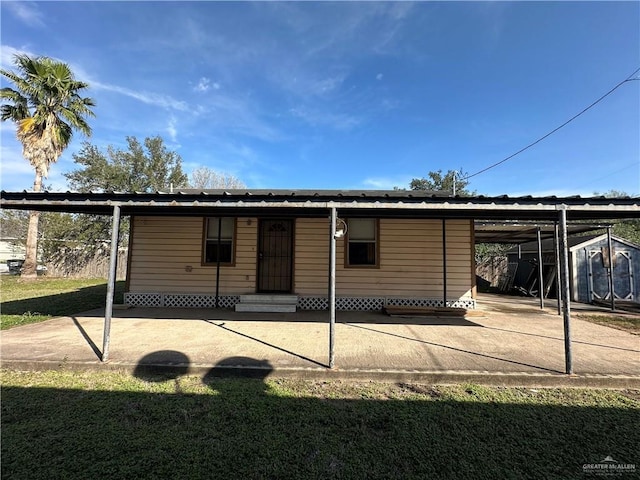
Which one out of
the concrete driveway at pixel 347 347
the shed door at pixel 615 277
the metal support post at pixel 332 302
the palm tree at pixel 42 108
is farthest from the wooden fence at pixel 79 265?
the shed door at pixel 615 277

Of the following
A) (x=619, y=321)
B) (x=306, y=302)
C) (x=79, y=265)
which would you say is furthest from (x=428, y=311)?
(x=79, y=265)

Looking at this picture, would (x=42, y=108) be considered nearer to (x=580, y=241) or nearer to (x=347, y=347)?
(x=347, y=347)

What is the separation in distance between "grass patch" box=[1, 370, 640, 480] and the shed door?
36.5 feet

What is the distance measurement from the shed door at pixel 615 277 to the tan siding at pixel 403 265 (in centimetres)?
778

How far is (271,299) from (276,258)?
1.18 meters

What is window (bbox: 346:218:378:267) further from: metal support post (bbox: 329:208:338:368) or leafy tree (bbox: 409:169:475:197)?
leafy tree (bbox: 409:169:475:197)

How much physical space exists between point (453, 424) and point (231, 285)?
22.0 ft

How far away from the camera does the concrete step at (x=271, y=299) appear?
7879 mm

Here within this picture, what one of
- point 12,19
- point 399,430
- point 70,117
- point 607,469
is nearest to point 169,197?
point 399,430

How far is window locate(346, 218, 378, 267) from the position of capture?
835cm

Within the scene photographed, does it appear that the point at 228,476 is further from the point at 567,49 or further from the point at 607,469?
the point at 567,49

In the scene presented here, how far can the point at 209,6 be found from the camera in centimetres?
910

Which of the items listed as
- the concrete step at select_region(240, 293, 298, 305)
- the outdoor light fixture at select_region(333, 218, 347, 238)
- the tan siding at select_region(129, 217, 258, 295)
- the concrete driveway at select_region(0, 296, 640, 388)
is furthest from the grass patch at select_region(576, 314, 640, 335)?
the tan siding at select_region(129, 217, 258, 295)

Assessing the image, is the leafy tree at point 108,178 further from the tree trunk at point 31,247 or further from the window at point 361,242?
the window at point 361,242
